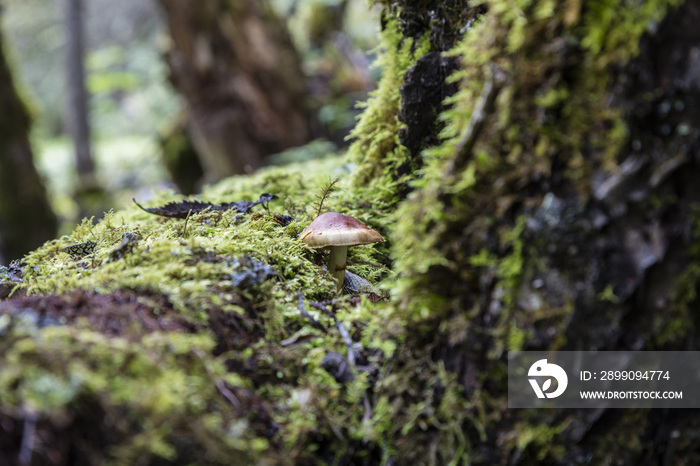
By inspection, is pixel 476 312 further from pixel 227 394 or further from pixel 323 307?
pixel 227 394

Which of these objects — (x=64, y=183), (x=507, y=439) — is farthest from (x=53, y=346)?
(x=64, y=183)

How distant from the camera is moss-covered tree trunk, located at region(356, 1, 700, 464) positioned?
4.39 feet

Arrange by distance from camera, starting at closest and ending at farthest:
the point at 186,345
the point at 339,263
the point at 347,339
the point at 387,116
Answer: the point at 186,345, the point at 347,339, the point at 339,263, the point at 387,116

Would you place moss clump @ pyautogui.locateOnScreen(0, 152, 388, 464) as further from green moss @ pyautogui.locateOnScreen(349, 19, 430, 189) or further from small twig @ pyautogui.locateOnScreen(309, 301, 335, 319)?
green moss @ pyautogui.locateOnScreen(349, 19, 430, 189)

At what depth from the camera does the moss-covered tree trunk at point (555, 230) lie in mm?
1337

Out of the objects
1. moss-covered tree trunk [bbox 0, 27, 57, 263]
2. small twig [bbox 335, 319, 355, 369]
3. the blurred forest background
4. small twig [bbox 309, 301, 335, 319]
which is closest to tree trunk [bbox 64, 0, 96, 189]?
the blurred forest background

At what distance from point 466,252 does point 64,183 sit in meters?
18.9

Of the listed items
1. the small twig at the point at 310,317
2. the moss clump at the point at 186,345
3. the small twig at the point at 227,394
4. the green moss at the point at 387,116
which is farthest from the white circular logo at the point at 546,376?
the green moss at the point at 387,116

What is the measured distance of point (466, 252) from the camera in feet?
5.04

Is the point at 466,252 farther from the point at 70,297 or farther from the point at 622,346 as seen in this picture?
the point at 70,297

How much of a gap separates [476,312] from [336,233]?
0.81m

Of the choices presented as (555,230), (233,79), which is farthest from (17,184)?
(555,230)

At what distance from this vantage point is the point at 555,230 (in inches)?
55.1

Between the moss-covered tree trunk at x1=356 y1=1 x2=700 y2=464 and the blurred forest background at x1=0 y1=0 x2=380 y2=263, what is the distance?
5.43 ft
